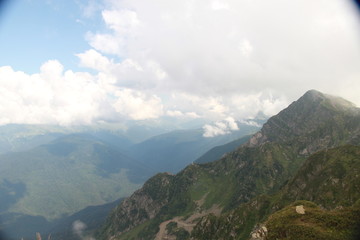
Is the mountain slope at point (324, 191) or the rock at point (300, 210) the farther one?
the mountain slope at point (324, 191)

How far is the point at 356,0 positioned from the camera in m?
63.6

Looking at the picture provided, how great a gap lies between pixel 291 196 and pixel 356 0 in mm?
162675

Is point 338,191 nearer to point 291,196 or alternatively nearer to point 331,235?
point 291,196

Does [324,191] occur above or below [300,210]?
below

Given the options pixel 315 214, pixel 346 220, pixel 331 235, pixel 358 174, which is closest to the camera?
pixel 331 235

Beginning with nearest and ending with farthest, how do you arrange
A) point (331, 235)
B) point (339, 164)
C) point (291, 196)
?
point (331, 235), point (339, 164), point (291, 196)

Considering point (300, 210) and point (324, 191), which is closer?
point (300, 210)

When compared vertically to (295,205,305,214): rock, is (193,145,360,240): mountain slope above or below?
below

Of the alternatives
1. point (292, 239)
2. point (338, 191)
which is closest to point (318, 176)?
point (338, 191)

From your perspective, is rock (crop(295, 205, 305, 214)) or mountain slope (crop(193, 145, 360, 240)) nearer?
rock (crop(295, 205, 305, 214))

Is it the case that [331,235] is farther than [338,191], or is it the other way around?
[338,191]

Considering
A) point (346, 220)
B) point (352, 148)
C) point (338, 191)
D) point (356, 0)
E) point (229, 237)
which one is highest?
point (356, 0)

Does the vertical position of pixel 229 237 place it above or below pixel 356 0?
below

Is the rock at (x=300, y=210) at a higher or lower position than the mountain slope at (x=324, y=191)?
higher
